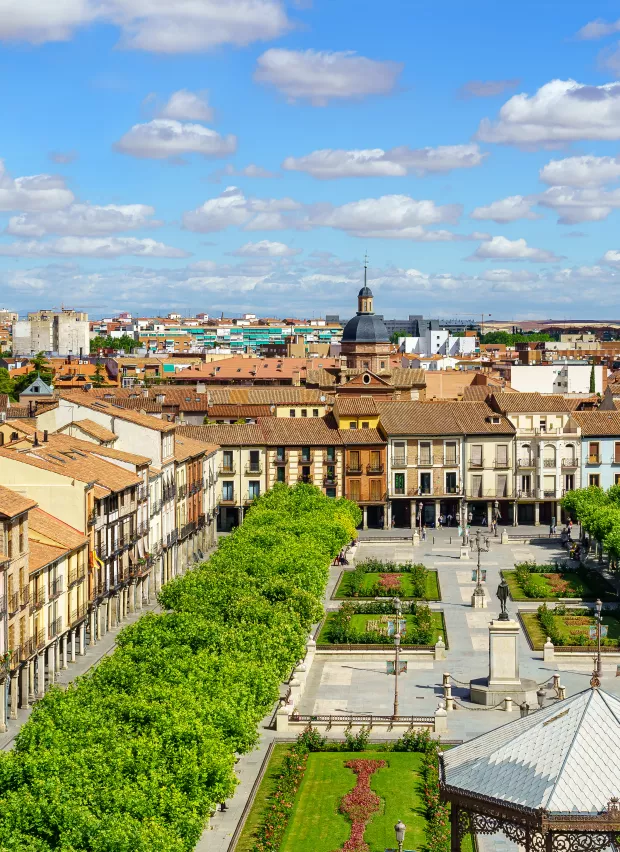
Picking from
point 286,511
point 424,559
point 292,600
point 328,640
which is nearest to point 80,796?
point 292,600

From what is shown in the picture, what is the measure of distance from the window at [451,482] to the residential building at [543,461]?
203 inches

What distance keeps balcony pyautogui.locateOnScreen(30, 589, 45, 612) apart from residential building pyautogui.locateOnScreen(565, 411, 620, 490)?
68.1 m

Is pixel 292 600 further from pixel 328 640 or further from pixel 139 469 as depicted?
pixel 139 469

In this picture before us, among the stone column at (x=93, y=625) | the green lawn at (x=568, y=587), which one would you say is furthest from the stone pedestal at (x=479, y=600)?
the stone column at (x=93, y=625)

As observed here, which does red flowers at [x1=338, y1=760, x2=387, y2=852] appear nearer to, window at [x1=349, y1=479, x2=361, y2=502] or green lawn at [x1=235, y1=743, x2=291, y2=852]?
green lawn at [x1=235, y1=743, x2=291, y2=852]

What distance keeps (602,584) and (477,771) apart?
195ft

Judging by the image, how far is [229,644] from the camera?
4975 centimetres

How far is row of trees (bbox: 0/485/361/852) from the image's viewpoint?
1251 inches

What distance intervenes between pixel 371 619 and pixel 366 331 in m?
93.8

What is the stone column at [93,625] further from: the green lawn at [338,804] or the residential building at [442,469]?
the residential building at [442,469]

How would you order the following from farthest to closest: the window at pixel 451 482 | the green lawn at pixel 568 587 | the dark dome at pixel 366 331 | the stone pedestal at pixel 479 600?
the dark dome at pixel 366 331 < the window at pixel 451 482 < the green lawn at pixel 568 587 < the stone pedestal at pixel 479 600

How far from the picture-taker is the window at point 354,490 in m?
117

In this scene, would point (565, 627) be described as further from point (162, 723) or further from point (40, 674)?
point (162, 723)

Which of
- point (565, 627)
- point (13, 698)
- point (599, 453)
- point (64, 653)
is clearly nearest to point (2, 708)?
point (13, 698)
